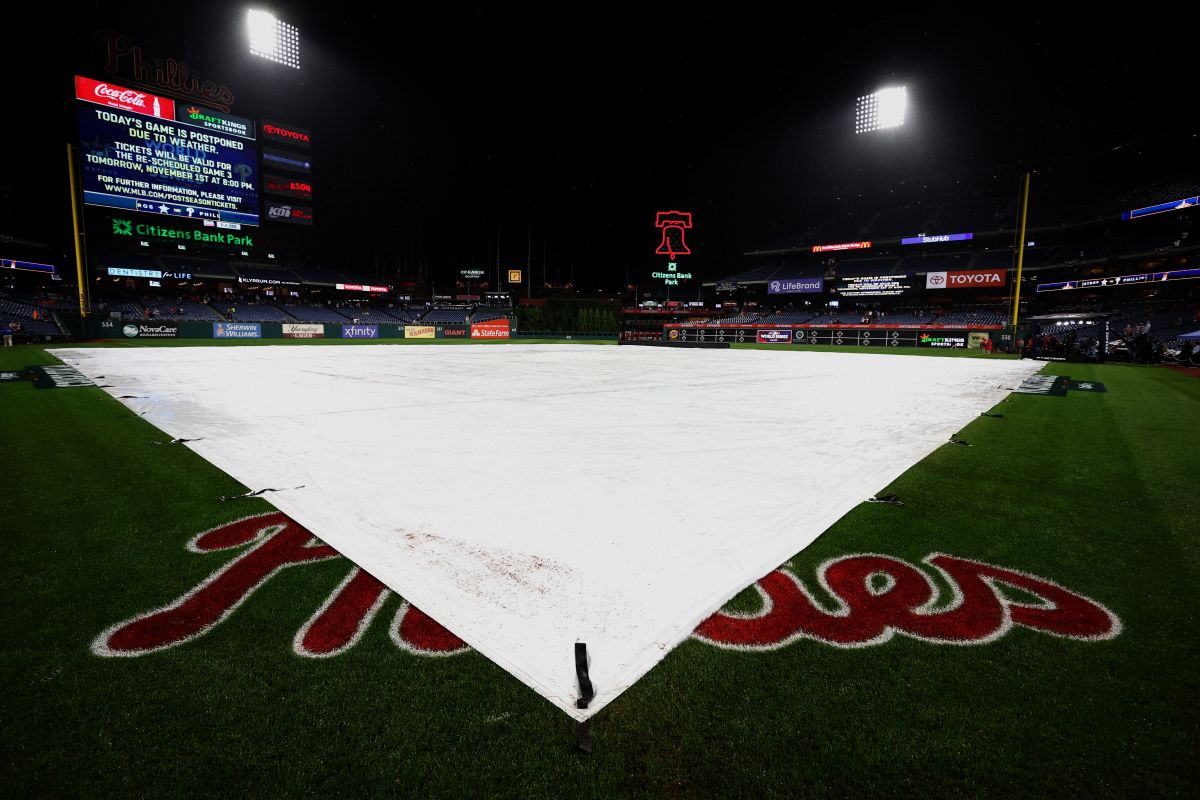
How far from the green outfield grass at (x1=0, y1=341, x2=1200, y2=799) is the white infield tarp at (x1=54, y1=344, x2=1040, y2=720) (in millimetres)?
229

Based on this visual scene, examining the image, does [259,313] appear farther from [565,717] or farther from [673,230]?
[565,717]

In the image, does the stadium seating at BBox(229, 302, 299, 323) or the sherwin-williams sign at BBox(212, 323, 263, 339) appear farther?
the stadium seating at BBox(229, 302, 299, 323)

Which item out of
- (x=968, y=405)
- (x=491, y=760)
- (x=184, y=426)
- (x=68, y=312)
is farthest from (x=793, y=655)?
(x=68, y=312)

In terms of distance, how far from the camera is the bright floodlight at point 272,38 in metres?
38.4

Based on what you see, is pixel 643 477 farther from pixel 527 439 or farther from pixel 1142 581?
pixel 1142 581

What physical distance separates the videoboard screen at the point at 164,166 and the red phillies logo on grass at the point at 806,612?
4434 centimetres

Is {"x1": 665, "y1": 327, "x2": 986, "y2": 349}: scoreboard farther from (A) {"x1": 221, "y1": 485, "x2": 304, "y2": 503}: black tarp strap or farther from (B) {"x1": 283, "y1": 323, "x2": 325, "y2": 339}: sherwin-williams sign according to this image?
(A) {"x1": 221, "y1": 485, "x2": 304, "y2": 503}: black tarp strap

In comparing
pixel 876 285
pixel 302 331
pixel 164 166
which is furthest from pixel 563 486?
pixel 876 285

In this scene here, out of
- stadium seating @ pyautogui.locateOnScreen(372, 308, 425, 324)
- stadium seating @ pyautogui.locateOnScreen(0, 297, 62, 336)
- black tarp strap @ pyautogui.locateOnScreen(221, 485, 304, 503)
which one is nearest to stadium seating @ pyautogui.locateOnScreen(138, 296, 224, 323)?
stadium seating @ pyautogui.locateOnScreen(0, 297, 62, 336)

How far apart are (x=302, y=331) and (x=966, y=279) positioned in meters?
59.1

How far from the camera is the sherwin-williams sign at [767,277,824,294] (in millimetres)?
59884

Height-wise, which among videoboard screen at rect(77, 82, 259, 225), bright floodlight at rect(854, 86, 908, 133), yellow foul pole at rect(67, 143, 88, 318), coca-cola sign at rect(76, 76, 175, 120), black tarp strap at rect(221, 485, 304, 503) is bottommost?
black tarp strap at rect(221, 485, 304, 503)

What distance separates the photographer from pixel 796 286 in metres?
60.9

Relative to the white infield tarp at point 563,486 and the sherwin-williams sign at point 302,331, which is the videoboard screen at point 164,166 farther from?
the white infield tarp at point 563,486
